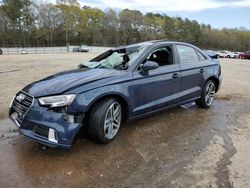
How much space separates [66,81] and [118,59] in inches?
50.5

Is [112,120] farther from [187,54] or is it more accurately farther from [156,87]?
[187,54]

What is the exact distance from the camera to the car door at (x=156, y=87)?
4977mm

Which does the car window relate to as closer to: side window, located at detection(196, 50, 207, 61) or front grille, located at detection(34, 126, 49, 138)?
side window, located at detection(196, 50, 207, 61)

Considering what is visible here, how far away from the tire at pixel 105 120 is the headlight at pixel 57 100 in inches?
16.3

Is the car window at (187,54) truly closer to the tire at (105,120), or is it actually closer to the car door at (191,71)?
the car door at (191,71)

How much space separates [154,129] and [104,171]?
1777 millimetres

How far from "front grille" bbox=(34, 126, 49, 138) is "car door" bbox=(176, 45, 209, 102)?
288cm

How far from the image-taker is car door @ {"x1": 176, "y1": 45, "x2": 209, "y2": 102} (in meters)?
6.00

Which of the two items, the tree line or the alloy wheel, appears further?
the tree line

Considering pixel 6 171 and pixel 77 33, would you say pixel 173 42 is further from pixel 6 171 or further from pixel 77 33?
pixel 77 33

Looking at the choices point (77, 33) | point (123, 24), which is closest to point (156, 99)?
point (77, 33)

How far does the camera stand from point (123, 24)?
96750 mm

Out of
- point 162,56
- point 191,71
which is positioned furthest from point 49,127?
point 191,71

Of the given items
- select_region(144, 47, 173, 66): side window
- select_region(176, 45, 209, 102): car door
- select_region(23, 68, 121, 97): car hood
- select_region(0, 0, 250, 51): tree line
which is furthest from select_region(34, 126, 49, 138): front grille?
select_region(0, 0, 250, 51): tree line
